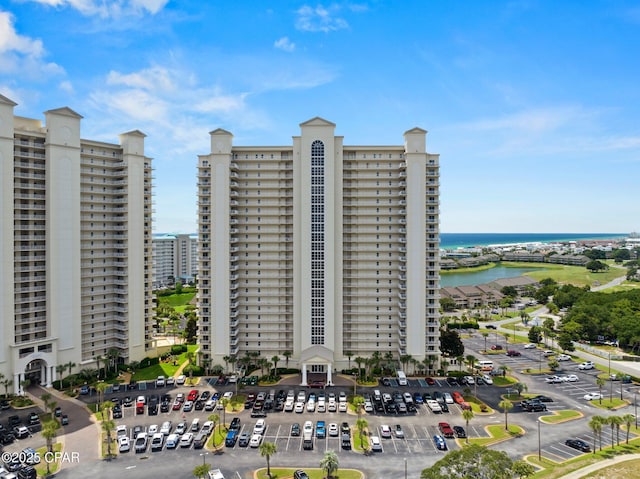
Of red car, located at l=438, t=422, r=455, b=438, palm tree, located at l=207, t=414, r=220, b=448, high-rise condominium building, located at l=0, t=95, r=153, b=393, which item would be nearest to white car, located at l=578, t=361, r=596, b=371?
red car, located at l=438, t=422, r=455, b=438

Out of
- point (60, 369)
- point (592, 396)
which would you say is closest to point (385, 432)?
point (592, 396)

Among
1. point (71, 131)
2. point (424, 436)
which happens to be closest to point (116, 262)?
point (71, 131)

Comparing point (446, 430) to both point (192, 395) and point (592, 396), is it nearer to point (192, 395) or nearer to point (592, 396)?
point (592, 396)

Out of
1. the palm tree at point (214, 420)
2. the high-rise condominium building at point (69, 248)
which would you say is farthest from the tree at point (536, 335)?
the high-rise condominium building at point (69, 248)

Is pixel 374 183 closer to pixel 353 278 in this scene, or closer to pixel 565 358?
pixel 353 278

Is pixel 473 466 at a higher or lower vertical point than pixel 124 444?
higher
